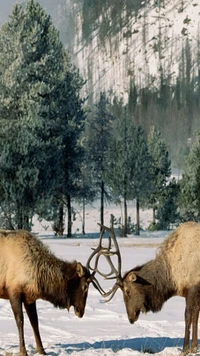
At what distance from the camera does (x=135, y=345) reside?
9.97m

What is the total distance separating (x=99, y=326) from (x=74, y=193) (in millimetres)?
28392

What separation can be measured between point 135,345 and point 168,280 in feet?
4.09

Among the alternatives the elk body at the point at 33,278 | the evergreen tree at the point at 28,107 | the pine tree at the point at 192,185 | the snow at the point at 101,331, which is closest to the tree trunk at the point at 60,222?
the evergreen tree at the point at 28,107

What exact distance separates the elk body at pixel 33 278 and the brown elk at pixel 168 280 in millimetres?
427

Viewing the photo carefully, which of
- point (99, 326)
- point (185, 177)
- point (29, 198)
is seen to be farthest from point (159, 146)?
point (99, 326)

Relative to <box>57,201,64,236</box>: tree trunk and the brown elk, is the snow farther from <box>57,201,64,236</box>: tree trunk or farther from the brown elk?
<box>57,201,64,236</box>: tree trunk

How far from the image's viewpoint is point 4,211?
33.8 metres

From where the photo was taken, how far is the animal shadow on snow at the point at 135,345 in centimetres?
951

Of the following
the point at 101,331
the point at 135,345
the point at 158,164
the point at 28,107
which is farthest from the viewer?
the point at 158,164

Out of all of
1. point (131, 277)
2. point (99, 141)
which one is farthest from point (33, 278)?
point (99, 141)

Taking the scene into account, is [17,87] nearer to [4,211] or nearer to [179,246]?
[4,211]

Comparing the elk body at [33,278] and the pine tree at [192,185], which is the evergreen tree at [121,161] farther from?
the elk body at [33,278]

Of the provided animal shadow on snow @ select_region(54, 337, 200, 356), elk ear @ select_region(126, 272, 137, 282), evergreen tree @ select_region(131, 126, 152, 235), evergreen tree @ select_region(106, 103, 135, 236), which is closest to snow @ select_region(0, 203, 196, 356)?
animal shadow on snow @ select_region(54, 337, 200, 356)

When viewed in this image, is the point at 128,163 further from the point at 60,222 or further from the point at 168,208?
the point at 168,208
